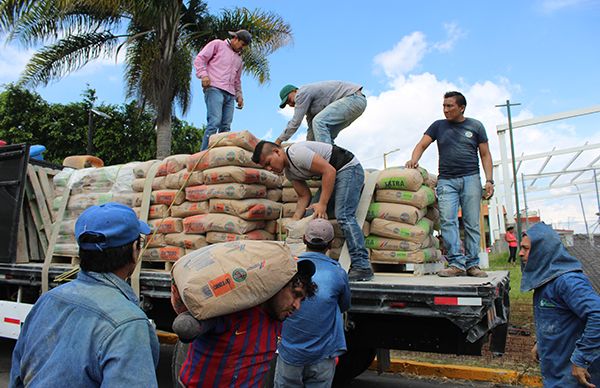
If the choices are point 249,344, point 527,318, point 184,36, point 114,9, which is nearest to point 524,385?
point 527,318

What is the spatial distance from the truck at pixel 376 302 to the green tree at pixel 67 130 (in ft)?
50.3

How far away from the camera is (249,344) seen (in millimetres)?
2141

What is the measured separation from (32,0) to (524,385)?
13.6 m

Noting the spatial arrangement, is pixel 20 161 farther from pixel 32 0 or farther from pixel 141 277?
pixel 32 0

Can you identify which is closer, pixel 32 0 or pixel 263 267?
pixel 263 267

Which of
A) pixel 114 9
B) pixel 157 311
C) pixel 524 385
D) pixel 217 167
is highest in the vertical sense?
pixel 114 9

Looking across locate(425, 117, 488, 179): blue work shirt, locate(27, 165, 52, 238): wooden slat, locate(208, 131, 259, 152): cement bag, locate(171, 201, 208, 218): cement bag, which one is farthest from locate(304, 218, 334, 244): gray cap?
locate(27, 165, 52, 238): wooden slat

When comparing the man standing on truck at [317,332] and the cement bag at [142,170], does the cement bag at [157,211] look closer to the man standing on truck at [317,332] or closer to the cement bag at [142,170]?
the cement bag at [142,170]

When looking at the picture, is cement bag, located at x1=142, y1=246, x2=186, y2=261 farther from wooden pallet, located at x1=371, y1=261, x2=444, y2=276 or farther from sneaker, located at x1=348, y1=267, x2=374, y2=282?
wooden pallet, located at x1=371, y1=261, x2=444, y2=276

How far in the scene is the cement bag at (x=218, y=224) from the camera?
450 centimetres

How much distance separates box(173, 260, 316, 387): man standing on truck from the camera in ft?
6.96

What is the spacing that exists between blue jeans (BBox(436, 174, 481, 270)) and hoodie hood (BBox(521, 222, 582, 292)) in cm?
125

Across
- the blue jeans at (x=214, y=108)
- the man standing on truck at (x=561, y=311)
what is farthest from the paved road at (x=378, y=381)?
the blue jeans at (x=214, y=108)

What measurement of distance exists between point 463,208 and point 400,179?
76cm
